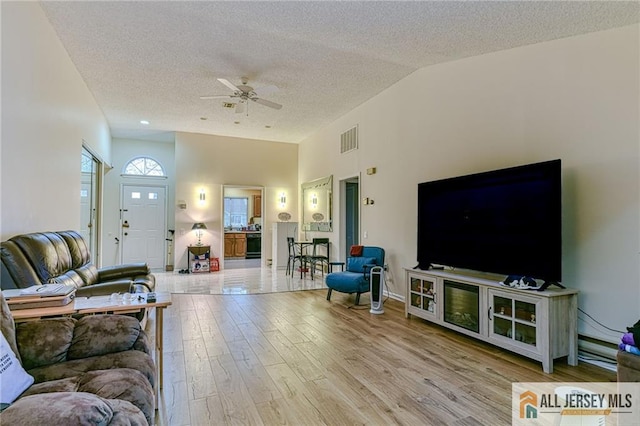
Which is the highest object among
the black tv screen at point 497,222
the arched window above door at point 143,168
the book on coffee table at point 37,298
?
the arched window above door at point 143,168

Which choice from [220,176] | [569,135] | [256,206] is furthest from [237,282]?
[569,135]

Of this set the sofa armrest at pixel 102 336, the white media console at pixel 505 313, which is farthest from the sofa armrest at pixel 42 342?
the white media console at pixel 505 313

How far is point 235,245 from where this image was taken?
1063 cm

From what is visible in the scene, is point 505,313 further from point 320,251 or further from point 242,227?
point 242,227

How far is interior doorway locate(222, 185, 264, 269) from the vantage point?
10.5 metres

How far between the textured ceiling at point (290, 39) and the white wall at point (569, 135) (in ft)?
0.71

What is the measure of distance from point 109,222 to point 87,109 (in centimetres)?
381

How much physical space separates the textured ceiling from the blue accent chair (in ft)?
8.76

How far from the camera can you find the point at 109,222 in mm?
8148

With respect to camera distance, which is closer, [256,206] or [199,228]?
[199,228]

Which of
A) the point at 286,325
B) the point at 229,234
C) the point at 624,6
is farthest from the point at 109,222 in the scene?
the point at 624,6

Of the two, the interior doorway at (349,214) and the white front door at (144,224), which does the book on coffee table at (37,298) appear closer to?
the interior doorway at (349,214)

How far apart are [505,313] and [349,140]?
14.3 feet

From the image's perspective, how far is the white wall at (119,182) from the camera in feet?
26.6
